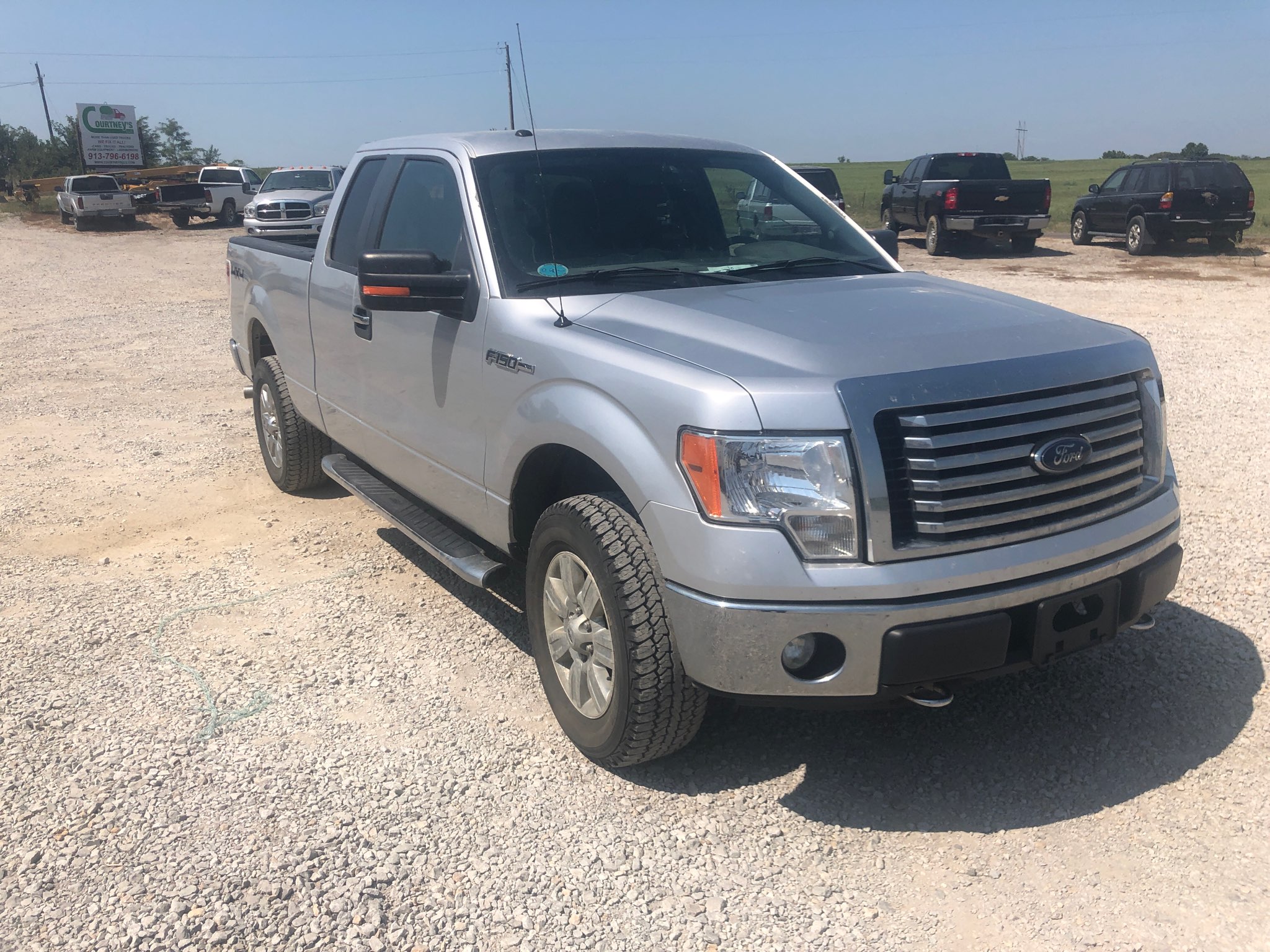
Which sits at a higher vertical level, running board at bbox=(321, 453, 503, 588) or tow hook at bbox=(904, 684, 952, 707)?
tow hook at bbox=(904, 684, 952, 707)

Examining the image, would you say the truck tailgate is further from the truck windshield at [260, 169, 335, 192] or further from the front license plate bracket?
the front license plate bracket

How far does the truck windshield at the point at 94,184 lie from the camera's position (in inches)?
1382

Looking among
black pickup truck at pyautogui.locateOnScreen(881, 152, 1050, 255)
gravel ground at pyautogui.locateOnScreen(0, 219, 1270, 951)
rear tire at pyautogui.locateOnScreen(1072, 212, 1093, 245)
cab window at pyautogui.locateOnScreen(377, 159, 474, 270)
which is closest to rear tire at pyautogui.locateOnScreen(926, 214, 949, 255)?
black pickup truck at pyautogui.locateOnScreen(881, 152, 1050, 255)

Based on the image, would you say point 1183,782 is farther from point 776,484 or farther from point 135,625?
point 135,625

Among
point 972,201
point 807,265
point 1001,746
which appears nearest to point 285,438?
point 807,265

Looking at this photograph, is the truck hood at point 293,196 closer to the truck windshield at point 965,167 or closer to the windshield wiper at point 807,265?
the truck windshield at point 965,167

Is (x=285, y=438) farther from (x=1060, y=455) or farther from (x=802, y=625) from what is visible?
(x=1060, y=455)

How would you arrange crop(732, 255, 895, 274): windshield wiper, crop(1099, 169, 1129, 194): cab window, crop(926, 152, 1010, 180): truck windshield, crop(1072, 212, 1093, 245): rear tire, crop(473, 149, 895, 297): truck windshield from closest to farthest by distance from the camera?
crop(473, 149, 895, 297): truck windshield < crop(732, 255, 895, 274): windshield wiper < crop(1099, 169, 1129, 194): cab window < crop(926, 152, 1010, 180): truck windshield < crop(1072, 212, 1093, 245): rear tire

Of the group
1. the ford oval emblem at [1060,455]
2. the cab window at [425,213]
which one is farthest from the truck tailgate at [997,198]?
the ford oval emblem at [1060,455]

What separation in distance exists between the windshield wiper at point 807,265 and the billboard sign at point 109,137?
168 feet

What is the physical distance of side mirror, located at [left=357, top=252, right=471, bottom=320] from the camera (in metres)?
3.72

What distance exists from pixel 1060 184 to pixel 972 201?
46.0 metres

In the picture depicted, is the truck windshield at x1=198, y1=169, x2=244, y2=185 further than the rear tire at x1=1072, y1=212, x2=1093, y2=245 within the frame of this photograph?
Yes

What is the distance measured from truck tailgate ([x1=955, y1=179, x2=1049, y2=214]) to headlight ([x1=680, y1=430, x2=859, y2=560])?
19.5m
